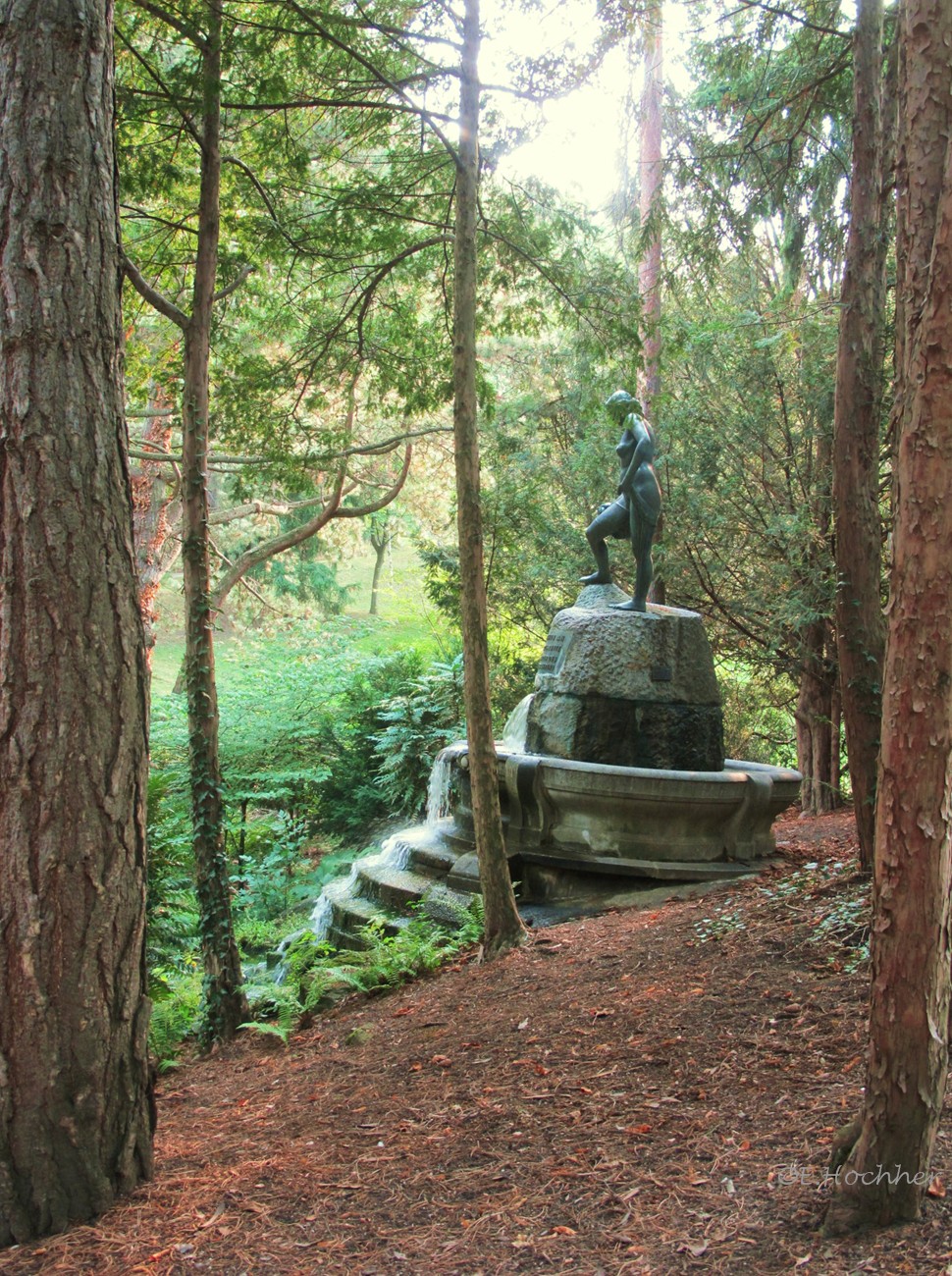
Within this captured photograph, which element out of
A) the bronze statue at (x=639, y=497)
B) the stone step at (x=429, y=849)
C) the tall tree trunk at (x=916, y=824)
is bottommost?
the stone step at (x=429, y=849)

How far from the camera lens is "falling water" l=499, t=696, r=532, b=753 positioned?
911 cm

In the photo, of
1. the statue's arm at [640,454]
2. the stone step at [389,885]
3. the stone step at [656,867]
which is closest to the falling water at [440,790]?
the stone step at [389,885]

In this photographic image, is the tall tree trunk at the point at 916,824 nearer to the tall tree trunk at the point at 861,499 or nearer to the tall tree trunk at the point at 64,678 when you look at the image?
the tall tree trunk at the point at 64,678

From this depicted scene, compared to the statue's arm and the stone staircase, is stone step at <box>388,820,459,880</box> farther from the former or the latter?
the statue's arm

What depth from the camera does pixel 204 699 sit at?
21.3 feet

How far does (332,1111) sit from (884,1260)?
2.51m

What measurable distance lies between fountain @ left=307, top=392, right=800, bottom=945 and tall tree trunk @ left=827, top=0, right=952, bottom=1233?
4843 mm

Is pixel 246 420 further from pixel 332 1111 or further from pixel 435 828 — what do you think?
pixel 332 1111

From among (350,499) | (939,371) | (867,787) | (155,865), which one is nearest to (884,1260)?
(939,371)

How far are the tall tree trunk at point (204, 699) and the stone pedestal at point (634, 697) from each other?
3021mm

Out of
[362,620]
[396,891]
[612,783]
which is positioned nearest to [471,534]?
[612,783]

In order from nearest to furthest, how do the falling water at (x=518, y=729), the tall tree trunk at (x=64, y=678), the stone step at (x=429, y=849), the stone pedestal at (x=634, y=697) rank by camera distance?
the tall tree trunk at (x=64, y=678) → the stone pedestal at (x=634, y=697) → the stone step at (x=429, y=849) → the falling water at (x=518, y=729)

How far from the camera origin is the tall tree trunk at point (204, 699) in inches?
255

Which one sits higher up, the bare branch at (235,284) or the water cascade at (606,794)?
the bare branch at (235,284)
